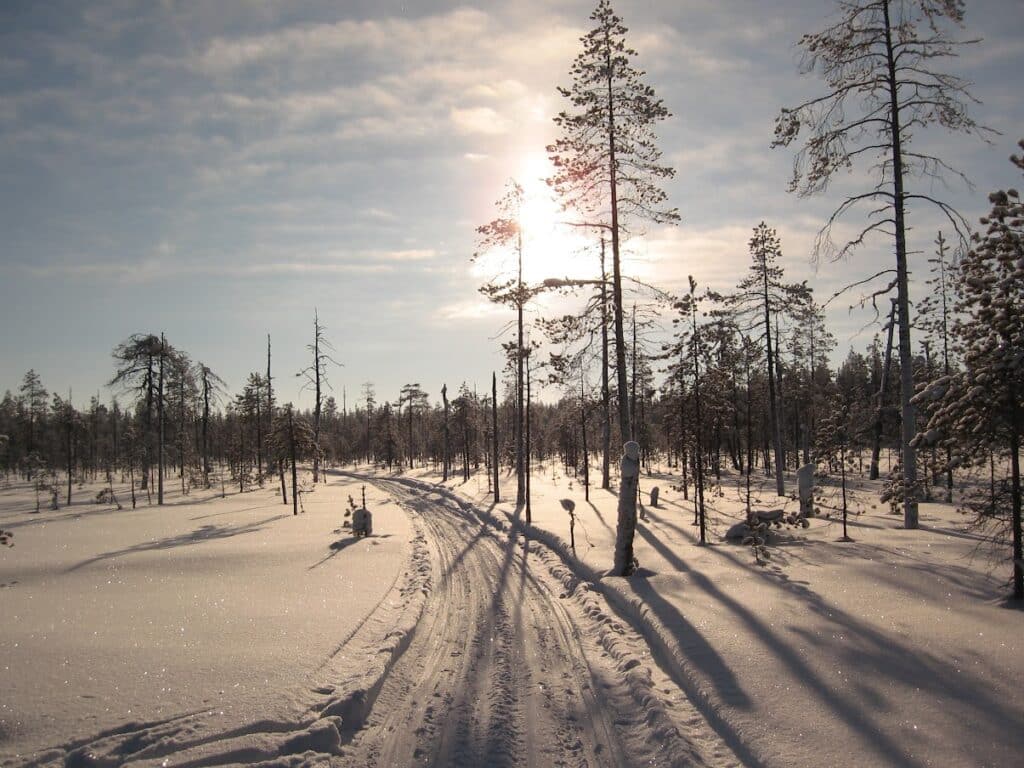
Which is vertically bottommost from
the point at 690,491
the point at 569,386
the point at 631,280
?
the point at 690,491

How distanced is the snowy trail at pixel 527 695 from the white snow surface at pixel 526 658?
0.04m

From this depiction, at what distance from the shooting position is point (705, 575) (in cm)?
1216

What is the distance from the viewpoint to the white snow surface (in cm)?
557

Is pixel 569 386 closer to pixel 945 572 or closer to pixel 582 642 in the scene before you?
pixel 582 642

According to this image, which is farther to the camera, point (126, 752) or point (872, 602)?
point (872, 602)

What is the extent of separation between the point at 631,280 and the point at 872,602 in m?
8.15

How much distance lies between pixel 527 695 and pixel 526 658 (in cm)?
127

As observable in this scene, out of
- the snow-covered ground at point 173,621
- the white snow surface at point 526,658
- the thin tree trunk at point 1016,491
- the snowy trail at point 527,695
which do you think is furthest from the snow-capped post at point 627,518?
the thin tree trunk at point 1016,491

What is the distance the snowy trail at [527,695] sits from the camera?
5621 mm

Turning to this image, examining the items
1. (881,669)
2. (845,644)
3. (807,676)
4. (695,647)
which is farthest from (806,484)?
(807,676)

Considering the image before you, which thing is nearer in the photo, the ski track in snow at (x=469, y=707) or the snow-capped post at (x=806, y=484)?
the ski track in snow at (x=469, y=707)

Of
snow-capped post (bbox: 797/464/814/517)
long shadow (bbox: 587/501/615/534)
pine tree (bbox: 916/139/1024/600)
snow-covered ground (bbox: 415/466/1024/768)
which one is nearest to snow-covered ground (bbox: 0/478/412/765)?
snow-covered ground (bbox: 415/466/1024/768)

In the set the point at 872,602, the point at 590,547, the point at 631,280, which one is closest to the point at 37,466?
the point at 590,547

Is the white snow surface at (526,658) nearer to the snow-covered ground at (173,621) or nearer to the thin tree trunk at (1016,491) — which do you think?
the snow-covered ground at (173,621)
